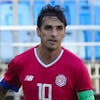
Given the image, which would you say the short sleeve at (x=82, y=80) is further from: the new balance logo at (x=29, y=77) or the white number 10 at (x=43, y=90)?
the new balance logo at (x=29, y=77)

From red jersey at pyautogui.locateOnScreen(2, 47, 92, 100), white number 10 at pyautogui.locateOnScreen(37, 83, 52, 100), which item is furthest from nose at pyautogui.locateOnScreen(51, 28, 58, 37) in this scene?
white number 10 at pyautogui.locateOnScreen(37, 83, 52, 100)

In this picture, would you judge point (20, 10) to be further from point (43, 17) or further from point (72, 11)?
point (43, 17)

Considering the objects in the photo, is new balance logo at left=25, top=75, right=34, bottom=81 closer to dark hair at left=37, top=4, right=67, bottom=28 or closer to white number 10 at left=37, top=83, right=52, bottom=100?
white number 10 at left=37, top=83, right=52, bottom=100

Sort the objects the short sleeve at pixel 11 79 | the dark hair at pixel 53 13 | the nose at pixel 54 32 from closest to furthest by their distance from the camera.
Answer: the nose at pixel 54 32 → the dark hair at pixel 53 13 → the short sleeve at pixel 11 79

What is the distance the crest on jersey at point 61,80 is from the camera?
467 cm

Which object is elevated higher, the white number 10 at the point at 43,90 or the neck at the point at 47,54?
the neck at the point at 47,54

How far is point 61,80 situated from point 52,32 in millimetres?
397

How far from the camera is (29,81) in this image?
4.76 metres

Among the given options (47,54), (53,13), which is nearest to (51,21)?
(53,13)

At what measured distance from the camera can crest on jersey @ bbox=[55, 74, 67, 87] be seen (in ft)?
15.3

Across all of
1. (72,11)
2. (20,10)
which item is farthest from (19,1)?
(72,11)

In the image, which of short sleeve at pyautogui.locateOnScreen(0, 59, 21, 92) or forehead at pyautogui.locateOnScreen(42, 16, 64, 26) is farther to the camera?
short sleeve at pyautogui.locateOnScreen(0, 59, 21, 92)

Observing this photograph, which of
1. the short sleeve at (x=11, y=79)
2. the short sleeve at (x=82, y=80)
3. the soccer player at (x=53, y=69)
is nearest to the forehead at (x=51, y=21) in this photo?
the soccer player at (x=53, y=69)

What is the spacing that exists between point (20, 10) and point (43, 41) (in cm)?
654
